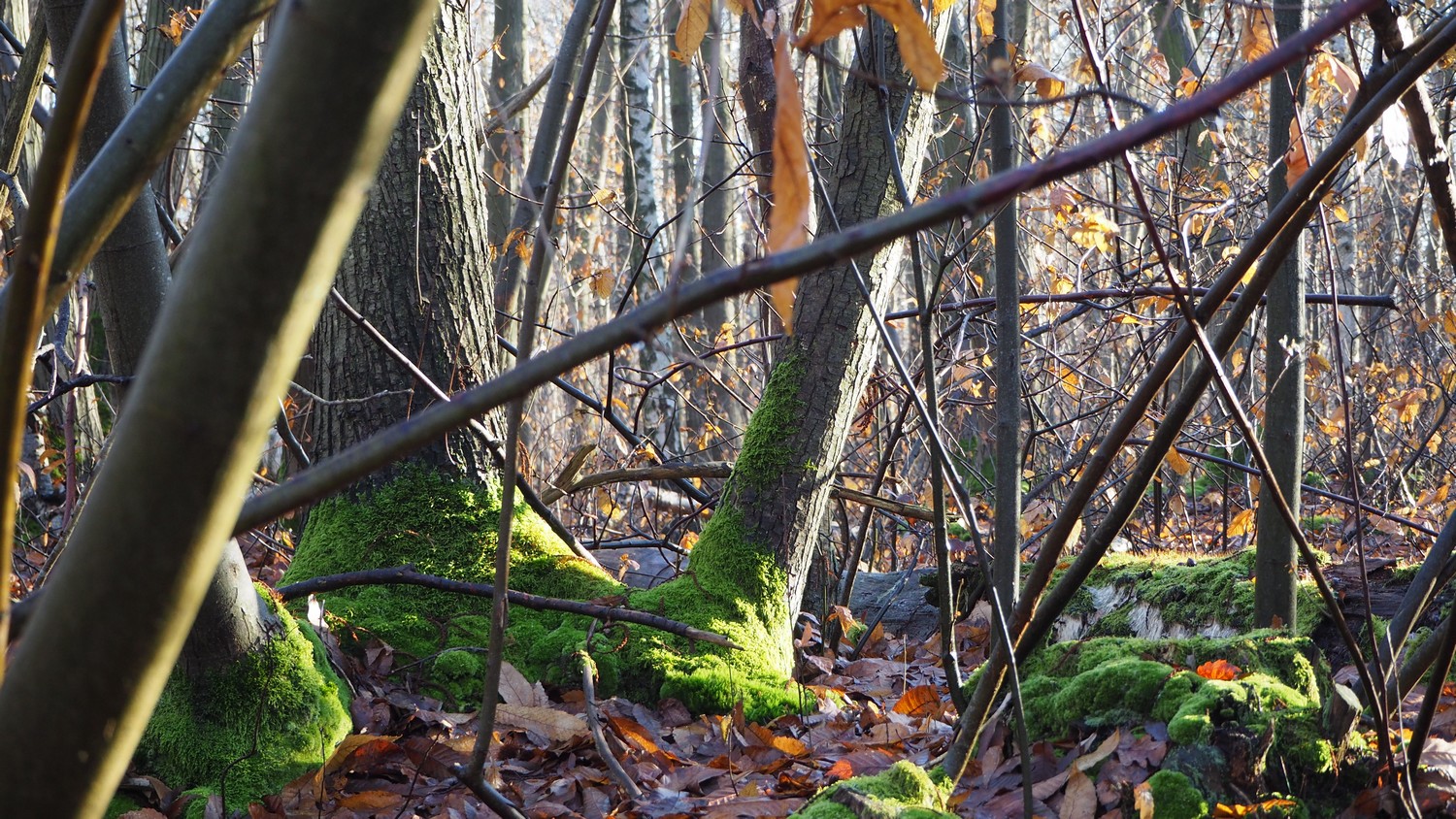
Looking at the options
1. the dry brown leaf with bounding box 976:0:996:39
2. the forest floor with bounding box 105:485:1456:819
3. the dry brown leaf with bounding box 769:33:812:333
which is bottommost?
the forest floor with bounding box 105:485:1456:819

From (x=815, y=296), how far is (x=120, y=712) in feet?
9.62

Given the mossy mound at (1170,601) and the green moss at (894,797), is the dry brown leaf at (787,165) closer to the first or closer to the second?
the green moss at (894,797)

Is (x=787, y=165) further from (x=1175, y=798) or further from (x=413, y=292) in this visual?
(x=413, y=292)

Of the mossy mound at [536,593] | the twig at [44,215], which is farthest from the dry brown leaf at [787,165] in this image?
the mossy mound at [536,593]

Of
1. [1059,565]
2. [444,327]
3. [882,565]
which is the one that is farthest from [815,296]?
[882,565]

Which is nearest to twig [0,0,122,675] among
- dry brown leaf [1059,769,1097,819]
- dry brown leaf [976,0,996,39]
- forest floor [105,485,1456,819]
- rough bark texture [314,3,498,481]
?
forest floor [105,485,1456,819]

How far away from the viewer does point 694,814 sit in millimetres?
2184

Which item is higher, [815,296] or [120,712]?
[815,296]

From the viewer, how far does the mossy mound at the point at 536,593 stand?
3.04 metres

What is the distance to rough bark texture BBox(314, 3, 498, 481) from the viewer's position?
3.44 meters

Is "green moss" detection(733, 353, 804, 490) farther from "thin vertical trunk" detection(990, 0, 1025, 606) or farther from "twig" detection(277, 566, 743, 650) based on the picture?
"thin vertical trunk" detection(990, 0, 1025, 606)

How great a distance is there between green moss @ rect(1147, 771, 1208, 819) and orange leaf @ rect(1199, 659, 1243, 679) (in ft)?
1.48

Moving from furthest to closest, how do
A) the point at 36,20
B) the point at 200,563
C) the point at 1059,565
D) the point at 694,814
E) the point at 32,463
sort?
the point at 32,463 < the point at 1059,565 < the point at 694,814 < the point at 36,20 < the point at 200,563

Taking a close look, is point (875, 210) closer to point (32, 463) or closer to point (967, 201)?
point (967, 201)
